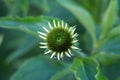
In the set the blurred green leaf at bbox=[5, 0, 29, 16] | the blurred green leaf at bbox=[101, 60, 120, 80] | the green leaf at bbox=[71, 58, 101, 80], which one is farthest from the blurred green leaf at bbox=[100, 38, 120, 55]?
the blurred green leaf at bbox=[5, 0, 29, 16]

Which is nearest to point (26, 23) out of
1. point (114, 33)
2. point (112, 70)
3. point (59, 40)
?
point (59, 40)

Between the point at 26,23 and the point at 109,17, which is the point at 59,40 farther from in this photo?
the point at 109,17

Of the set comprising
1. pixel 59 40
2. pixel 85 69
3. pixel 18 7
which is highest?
pixel 18 7

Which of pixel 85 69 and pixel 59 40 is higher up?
pixel 59 40

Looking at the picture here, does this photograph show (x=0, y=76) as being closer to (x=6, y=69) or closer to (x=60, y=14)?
(x=6, y=69)

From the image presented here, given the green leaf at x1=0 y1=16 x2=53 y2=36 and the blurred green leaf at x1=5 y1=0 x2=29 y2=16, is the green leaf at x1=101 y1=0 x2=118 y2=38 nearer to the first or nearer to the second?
the green leaf at x1=0 y1=16 x2=53 y2=36

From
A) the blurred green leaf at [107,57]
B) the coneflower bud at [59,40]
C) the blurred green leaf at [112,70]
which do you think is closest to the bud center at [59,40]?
the coneflower bud at [59,40]

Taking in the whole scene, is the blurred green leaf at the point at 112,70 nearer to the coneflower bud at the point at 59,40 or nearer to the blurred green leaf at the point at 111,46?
the blurred green leaf at the point at 111,46
